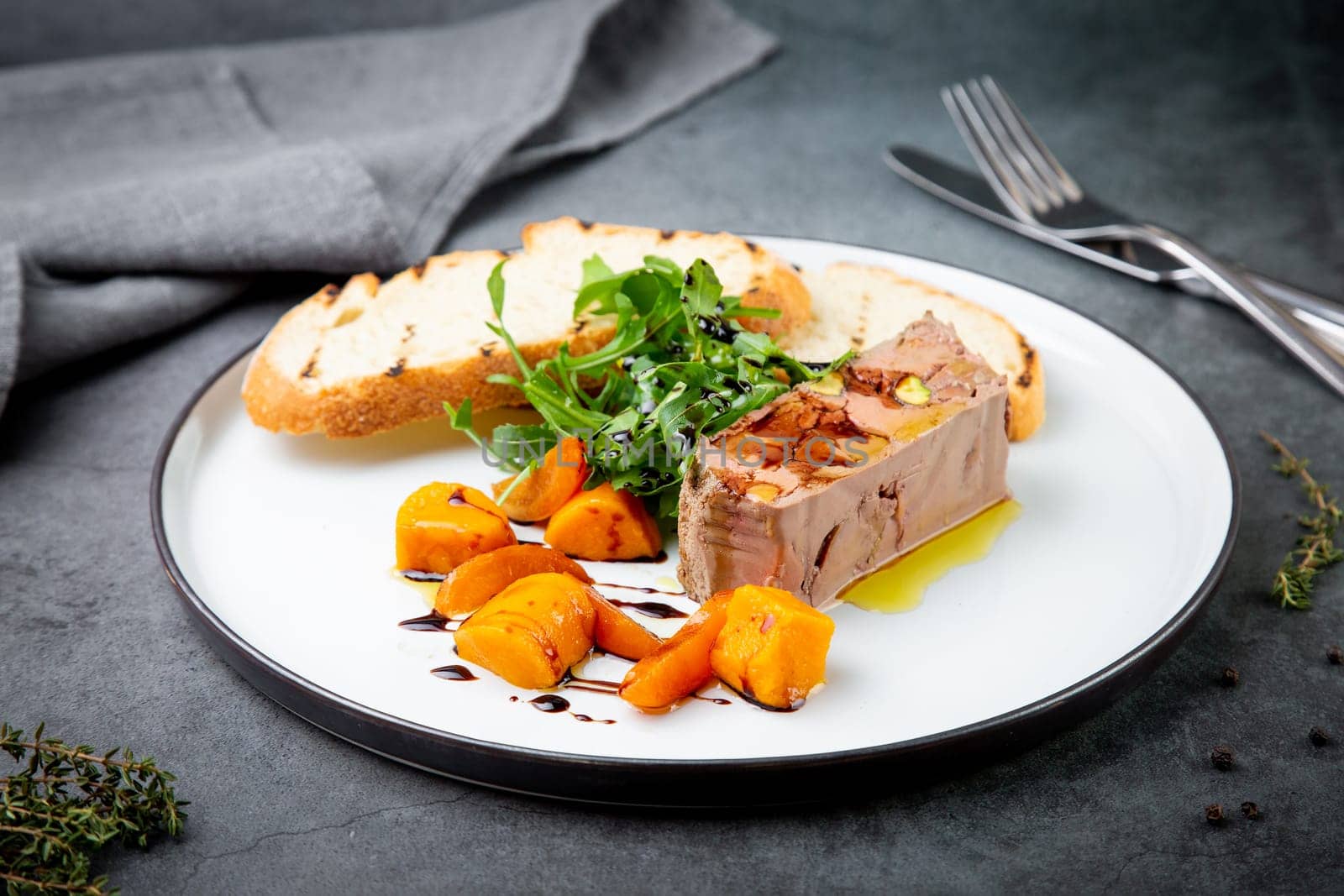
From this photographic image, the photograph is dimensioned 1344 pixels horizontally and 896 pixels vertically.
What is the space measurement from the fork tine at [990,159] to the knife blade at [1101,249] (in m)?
0.05

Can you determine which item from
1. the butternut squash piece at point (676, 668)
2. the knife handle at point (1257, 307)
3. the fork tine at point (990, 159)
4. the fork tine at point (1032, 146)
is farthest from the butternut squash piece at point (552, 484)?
the fork tine at point (1032, 146)

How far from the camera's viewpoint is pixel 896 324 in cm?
375

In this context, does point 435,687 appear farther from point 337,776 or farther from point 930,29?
point 930,29

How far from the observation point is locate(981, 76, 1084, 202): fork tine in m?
4.71

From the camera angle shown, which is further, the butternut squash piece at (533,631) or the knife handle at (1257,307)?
the knife handle at (1257,307)

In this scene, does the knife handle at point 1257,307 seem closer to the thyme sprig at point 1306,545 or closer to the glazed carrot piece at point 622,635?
the thyme sprig at point 1306,545

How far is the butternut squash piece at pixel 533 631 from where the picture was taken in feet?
8.22

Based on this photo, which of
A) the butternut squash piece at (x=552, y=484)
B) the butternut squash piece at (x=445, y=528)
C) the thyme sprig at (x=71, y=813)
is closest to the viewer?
the thyme sprig at (x=71, y=813)

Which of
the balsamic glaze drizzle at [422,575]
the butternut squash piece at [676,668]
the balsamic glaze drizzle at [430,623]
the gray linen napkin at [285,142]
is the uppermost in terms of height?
the butternut squash piece at [676,668]

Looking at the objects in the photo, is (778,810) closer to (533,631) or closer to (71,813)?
(533,631)

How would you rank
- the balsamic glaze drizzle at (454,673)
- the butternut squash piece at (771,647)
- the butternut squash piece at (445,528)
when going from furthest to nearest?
the butternut squash piece at (445,528) < the balsamic glaze drizzle at (454,673) < the butternut squash piece at (771,647)

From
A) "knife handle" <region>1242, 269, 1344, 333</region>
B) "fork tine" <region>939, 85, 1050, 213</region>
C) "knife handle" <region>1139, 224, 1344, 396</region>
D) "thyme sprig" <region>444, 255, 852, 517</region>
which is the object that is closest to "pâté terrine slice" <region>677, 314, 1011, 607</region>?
"thyme sprig" <region>444, 255, 852, 517</region>

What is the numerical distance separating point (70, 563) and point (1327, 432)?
11.4 feet

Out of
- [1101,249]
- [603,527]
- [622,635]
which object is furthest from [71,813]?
[1101,249]
